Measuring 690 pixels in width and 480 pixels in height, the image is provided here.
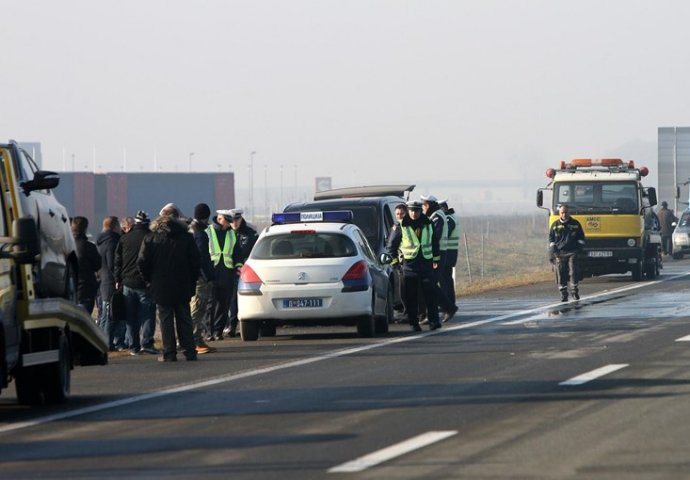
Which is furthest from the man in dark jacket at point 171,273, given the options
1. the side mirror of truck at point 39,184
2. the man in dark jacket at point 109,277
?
the side mirror of truck at point 39,184

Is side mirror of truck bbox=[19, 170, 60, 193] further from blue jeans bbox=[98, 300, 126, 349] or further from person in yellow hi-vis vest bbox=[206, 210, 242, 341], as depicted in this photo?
person in yellow hi-vis vest bbox=[206, 210, 242, 341]

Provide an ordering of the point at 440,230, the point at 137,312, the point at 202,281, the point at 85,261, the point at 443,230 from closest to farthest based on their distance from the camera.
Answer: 1. the point at 85,261
2. the point at 137,312
3. the point at 202,281
4. the point at 440,230
5. the point at 443,230

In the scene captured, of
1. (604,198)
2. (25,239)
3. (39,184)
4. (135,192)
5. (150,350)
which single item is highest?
(135,192)

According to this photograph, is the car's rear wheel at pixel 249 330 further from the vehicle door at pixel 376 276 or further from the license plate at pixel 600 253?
the license plate at pixel 600 253

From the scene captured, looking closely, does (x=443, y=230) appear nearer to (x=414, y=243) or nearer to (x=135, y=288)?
(x=414, y=243)

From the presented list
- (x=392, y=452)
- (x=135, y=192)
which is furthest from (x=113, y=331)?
(x=135, y=192)

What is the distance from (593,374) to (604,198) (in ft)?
72.9

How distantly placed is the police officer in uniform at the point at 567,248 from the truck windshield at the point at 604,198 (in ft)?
22.3

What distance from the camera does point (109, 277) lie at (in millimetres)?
20641

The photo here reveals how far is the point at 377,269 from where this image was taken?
2223 centimetres

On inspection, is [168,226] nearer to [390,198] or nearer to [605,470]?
[390,198]

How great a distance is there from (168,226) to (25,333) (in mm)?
5596

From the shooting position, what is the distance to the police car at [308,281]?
822 inches

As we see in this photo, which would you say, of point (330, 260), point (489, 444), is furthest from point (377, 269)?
point (489, 444)
